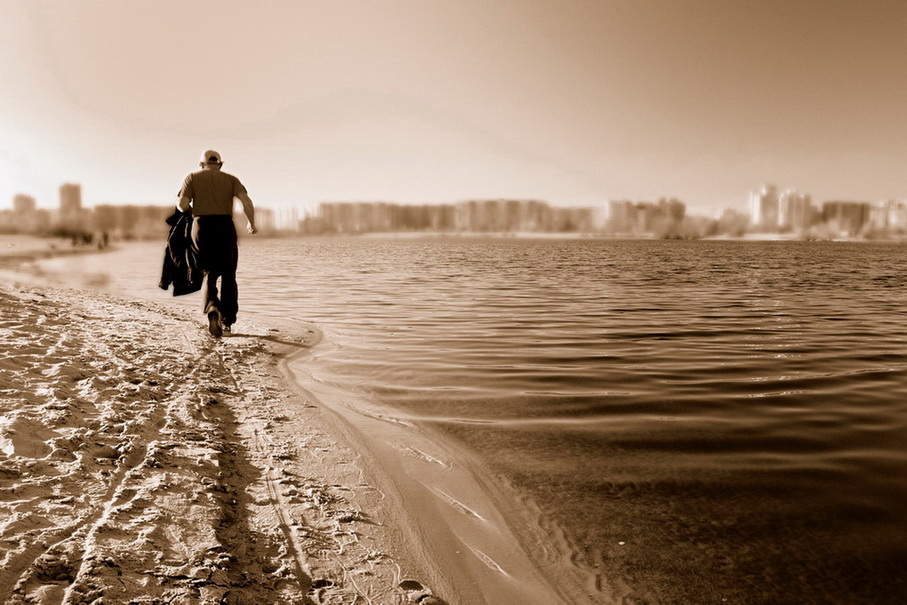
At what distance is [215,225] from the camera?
7.69 metres

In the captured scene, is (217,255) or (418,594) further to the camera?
(217,255)

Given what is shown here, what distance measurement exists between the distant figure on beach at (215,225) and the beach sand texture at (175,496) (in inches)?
106

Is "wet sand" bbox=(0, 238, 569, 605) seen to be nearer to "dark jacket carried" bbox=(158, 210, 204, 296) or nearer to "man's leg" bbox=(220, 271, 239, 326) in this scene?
"man's leg" bbox=(220, 271, 239, 326)

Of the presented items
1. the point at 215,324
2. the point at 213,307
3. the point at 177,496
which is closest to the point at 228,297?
the point at 213,307

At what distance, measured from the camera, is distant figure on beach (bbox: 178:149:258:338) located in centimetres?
753

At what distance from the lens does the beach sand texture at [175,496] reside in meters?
2.12

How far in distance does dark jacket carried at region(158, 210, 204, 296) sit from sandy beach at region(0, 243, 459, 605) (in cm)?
302

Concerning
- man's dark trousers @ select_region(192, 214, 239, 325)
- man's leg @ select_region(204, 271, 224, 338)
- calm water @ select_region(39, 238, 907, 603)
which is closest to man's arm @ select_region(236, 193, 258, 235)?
man's dark trousers @ select_region(192, 214, 239, 325)

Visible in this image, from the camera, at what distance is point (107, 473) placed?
2.91 meters

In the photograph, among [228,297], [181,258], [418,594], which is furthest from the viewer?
[181,258]

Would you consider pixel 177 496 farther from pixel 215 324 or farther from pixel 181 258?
pixel 181 258

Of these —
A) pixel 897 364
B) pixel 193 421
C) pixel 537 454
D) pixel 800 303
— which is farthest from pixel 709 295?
pixel 193 421

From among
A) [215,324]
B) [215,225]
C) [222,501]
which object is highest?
[215,225]

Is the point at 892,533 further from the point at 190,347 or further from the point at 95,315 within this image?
the point at 95,315
